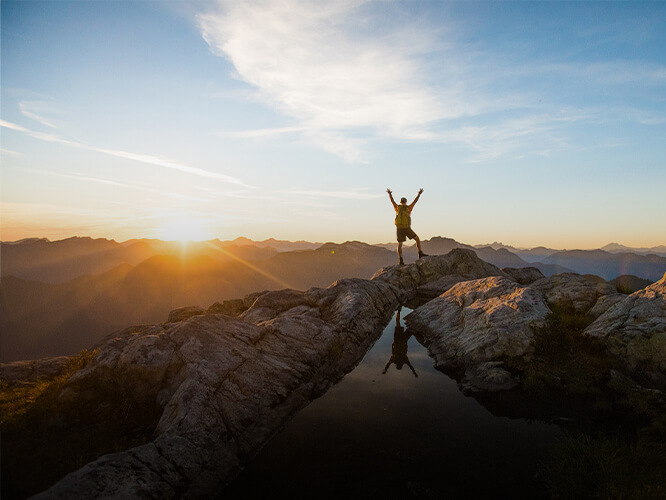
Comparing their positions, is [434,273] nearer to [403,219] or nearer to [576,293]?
[403,219]

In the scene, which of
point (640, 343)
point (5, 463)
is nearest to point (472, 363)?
point (640, 343)

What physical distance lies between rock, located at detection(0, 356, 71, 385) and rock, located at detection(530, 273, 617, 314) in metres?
26.4

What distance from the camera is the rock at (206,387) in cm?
777

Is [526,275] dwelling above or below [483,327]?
above

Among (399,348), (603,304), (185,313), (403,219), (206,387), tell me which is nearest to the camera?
(206,387)

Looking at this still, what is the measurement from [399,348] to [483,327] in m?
4.34

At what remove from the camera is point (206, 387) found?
1077cm

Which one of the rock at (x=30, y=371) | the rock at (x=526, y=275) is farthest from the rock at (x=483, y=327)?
the rock at (x=30, y=371)

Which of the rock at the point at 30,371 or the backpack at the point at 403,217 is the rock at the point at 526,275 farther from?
the rock at the point at 30,371

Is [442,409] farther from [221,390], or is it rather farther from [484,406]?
[221,390]

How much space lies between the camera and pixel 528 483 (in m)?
8.11

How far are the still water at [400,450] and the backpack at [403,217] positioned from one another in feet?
54.6

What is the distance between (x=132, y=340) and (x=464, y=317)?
16.2 meters

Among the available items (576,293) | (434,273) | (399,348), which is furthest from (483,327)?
(434,273)
